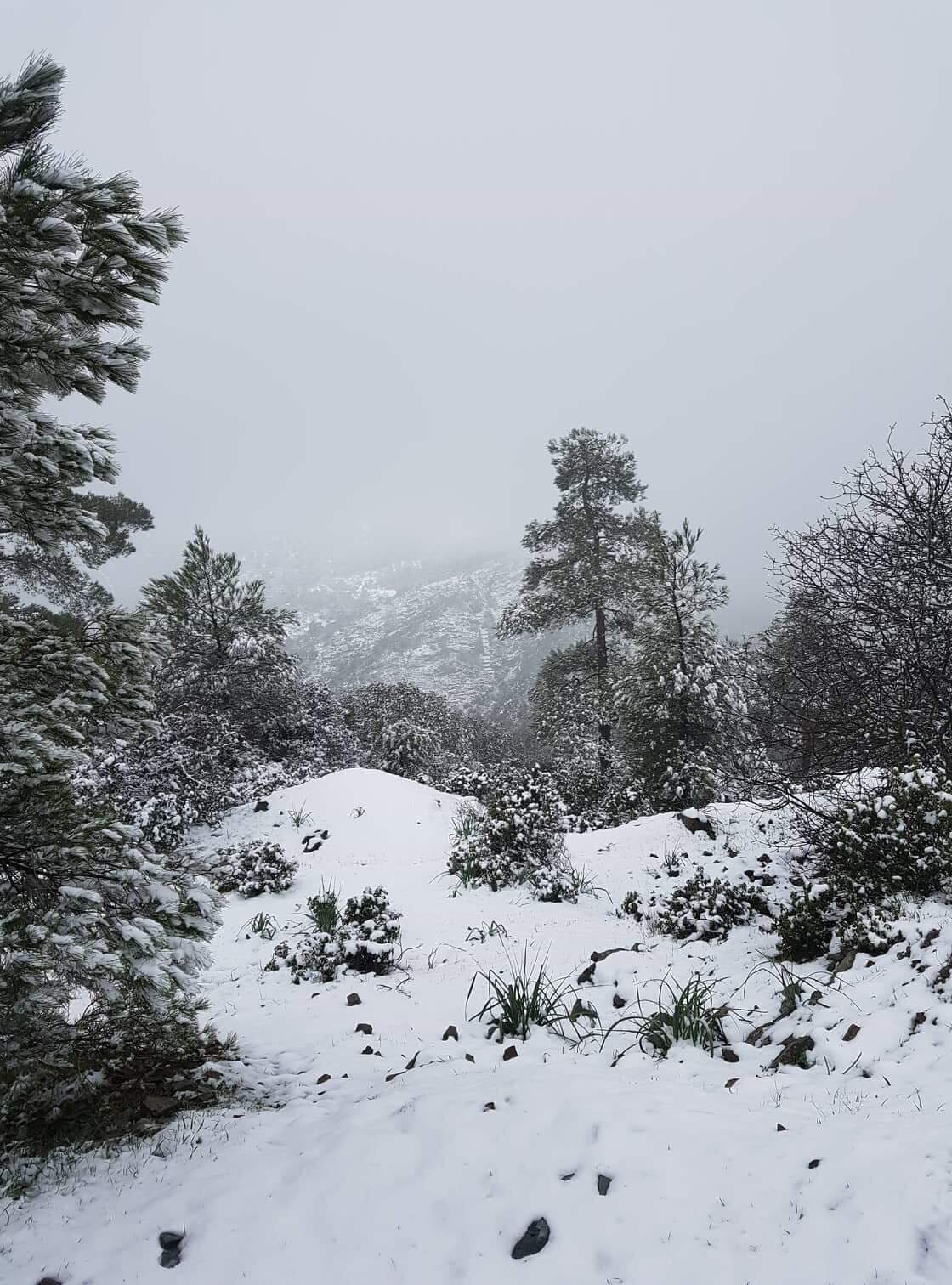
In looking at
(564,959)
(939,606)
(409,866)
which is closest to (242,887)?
(409,866)

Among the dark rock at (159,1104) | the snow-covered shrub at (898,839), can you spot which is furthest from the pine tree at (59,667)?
the snow-covered shrub at (898,839)

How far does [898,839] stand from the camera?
482 cm

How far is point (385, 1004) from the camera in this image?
498 cm

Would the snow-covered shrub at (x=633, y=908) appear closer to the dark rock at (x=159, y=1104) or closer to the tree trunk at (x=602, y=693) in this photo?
the dark rock at (x=159, y=1104)

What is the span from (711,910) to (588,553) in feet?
43.4

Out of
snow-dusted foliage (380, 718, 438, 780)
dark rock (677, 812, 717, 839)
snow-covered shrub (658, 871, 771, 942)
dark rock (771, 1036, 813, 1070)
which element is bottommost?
snow-covered shrub (658, 871, 771, 942)

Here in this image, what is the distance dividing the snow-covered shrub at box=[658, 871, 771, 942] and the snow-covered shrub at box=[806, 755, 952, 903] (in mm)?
937

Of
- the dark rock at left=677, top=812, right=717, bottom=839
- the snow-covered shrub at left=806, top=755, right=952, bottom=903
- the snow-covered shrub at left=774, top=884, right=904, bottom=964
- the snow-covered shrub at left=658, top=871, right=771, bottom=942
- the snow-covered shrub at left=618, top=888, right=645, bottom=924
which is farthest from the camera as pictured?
the dark rock at left=677, top=812, right=717, bottom=839

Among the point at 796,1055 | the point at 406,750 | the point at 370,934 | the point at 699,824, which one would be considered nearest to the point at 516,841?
the point at 699,824

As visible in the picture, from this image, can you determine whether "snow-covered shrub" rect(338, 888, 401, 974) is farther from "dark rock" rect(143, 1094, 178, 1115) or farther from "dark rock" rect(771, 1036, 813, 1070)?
"dark rock" rect(771, 1036, 813, 1070)

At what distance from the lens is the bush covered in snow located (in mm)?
5859

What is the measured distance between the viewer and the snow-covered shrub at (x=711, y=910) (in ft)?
19.6

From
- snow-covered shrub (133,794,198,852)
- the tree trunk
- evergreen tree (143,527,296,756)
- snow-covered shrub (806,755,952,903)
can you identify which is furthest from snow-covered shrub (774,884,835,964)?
evergreen tree (143,527,296,756)

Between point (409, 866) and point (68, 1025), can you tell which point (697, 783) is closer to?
point (409, 866)
